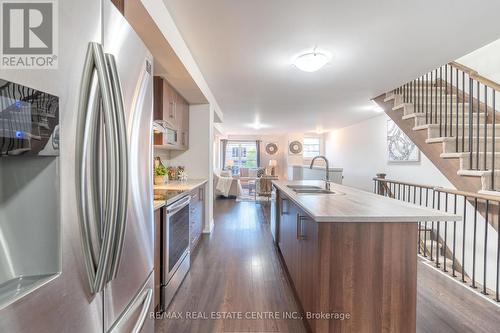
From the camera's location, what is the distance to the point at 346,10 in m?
1.84

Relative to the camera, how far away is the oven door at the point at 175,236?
1.91m

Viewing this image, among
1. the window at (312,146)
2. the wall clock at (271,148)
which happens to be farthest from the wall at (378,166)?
the wall clock at (271,148)

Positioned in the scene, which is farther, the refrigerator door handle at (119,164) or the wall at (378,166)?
the wall at (378,166)

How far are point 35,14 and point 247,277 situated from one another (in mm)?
2543

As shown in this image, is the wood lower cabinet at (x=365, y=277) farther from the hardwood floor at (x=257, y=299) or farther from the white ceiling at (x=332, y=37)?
the white ceiling at (x=332, y=37)

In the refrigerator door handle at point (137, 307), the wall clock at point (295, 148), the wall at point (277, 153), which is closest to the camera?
the refrigerator door handle at point (137, 307)

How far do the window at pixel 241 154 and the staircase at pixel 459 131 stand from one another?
712cm

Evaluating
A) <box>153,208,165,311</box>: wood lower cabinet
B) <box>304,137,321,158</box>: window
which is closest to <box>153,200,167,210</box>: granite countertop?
<box>153,208,165,311</box>: wood lower cabinet

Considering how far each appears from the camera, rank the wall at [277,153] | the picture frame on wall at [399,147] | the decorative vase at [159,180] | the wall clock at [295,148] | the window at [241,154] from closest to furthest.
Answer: the decorative vase at [159,180]
the picture frame on wall at [399,147]
the wall clock at [295,148]
the wall at [277,153]
the window at [241,154]

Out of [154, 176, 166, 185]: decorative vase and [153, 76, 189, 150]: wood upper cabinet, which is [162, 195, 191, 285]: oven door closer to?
[154, 176, 166, 185]: decorative vase

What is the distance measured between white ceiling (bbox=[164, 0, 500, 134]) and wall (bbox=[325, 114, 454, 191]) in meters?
1.97

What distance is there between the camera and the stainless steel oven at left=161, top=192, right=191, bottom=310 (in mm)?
1907

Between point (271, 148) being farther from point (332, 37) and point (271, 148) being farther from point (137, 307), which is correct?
point (137, 307)

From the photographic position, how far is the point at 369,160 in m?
6.50
